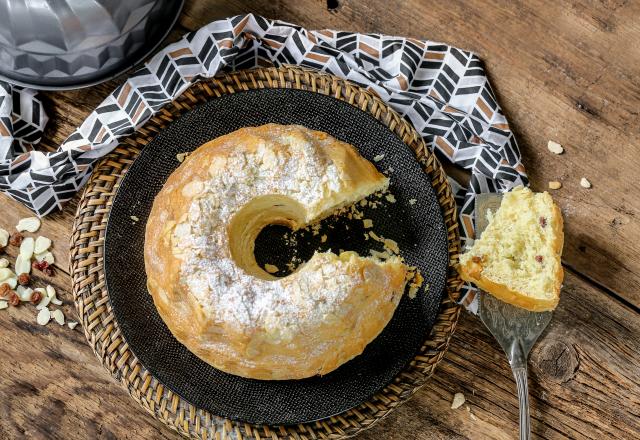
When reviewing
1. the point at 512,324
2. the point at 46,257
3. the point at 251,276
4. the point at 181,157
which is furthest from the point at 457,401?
the point at 46,257

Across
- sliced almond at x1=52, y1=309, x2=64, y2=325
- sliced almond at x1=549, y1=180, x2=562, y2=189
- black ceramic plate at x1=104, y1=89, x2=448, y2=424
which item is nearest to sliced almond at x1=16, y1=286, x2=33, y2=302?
sliced almond at x1=52, y1=309, x2=64, y2=325

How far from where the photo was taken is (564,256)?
2.85 m

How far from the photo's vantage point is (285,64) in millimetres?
2820

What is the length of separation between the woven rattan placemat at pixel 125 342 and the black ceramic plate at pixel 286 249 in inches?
2.4

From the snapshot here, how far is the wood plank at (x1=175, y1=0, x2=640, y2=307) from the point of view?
2854 mm

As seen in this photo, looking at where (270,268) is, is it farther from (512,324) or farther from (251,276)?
(512,324)

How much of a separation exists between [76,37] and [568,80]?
185cm

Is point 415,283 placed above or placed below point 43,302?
above

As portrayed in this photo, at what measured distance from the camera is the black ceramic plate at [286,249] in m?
2.62

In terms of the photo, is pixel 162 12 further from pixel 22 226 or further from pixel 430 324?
pixel 430 324

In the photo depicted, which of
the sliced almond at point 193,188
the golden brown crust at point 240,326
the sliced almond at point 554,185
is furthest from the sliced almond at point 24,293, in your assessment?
the sliced almond at point 554,185

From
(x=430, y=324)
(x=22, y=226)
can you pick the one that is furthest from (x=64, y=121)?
(x=430, y=324)

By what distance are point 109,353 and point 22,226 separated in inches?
26.1

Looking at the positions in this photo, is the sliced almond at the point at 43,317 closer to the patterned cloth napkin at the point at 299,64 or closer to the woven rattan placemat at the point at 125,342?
the woven rattan placemat at the point at 125,342
